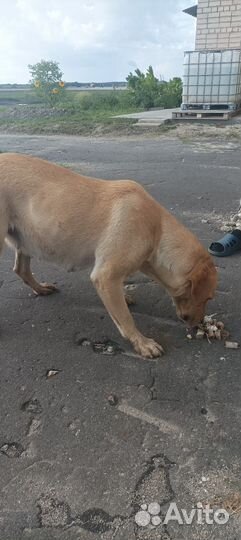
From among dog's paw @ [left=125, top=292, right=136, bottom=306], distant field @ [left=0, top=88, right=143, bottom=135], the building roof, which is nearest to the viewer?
dog's paw @ [left=125, top=292, right=136, bottom=306]

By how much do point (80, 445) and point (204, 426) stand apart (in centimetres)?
70

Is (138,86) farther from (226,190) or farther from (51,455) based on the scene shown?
(51,455)

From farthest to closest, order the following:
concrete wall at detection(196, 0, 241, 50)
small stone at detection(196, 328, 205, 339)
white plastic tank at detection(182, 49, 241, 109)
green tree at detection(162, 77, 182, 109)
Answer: green tree at detection(162, 77, 182, 109)
concrete wall at detection(196, 0, 241, 50)
white plastic tank at detection(182, 49, 241, 109)
small stone at detection(196, 328, 205, 339)

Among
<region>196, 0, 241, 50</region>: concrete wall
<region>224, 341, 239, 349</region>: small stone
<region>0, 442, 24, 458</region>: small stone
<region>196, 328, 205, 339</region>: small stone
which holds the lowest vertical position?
<region>0, 442, 24, 458</region>: small stone

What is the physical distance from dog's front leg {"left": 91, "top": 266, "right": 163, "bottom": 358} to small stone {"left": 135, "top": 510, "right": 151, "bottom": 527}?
1230 millimetres

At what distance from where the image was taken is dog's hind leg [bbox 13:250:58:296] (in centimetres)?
390

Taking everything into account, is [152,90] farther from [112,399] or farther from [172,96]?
[112,399]

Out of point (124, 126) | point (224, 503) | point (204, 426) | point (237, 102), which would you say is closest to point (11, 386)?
point (204, 426)

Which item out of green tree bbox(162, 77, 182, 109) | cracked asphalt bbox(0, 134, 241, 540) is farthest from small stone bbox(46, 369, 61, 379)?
green tree bbox(162, 77, 182, 109)

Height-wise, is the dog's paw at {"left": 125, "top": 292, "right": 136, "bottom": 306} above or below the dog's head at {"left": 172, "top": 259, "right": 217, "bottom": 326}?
below

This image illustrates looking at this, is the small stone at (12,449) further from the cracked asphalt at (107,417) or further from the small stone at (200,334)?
the small stone at (200,334)

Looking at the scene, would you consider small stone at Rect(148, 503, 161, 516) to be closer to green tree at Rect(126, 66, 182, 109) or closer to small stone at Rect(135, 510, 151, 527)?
small stone at Rect(135, 510, 151, 527)

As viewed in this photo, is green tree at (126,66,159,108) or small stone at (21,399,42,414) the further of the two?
green tree at (126,66,159,108)

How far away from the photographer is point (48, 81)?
88.3ft
